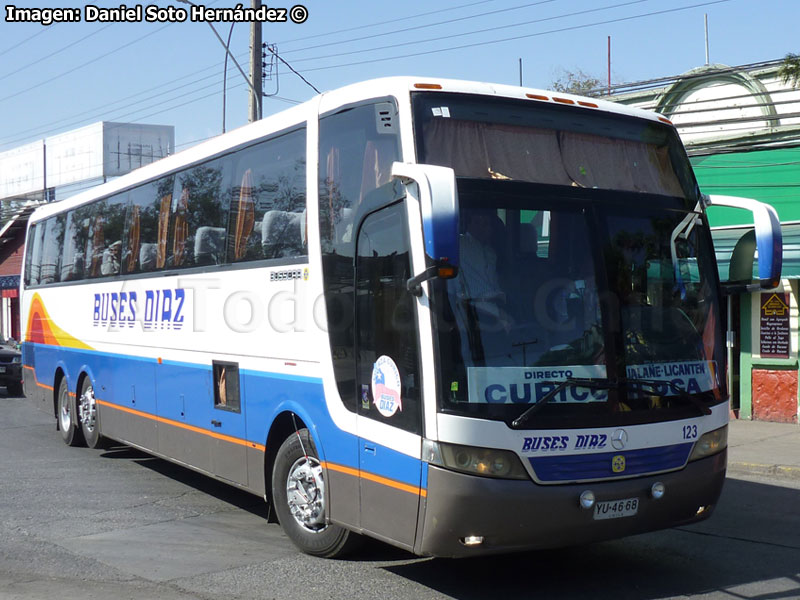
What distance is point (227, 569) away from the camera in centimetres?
706

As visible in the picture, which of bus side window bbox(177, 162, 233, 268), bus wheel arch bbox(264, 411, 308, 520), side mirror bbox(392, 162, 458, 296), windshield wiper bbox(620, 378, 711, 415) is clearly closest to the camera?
side mirror bbox(392, 162, 458, 296)

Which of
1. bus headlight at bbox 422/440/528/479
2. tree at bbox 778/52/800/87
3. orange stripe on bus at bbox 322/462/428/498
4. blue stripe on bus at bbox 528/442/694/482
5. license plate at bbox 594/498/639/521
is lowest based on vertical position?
license plate at bbox 594/498/639/521

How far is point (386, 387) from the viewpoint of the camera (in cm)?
625

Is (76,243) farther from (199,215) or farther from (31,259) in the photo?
(199,215)

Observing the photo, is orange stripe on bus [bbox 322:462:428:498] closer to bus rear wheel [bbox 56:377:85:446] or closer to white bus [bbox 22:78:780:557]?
white bus [bbox 22:78:780:557]

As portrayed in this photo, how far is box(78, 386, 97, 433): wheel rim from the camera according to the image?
41.9 ft

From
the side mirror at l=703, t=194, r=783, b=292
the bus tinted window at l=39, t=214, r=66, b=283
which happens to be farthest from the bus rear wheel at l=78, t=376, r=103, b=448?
the side mirror at l=703, t=194, r=783, b=292

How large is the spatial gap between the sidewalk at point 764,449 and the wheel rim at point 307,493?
654 cm

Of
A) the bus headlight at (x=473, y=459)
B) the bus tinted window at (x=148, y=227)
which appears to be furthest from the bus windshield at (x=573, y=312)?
the bus tinted window at (x=148, y=227)

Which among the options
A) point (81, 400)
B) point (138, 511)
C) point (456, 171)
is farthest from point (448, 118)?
point (81, 400)

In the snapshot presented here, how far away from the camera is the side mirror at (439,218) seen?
5230 mm

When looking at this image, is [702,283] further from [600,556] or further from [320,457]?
[320,457]

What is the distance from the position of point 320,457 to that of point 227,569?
1067mm

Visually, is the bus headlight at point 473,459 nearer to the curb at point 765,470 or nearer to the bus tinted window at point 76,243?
the curb at point 765,470
